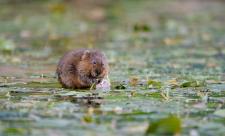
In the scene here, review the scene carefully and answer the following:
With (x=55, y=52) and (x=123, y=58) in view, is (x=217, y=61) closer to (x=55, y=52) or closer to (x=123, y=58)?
(x=123, y=58)

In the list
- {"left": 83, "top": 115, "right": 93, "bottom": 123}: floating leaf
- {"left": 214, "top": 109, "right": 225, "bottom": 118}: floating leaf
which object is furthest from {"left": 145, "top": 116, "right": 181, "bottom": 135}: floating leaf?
{"left": 214, "top": 109, "right": 225, "bottom": 118}: floating leaf

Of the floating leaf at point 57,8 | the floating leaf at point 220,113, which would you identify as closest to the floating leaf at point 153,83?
the floating leaf at point 220,113

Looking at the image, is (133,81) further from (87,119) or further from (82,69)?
(87,119)

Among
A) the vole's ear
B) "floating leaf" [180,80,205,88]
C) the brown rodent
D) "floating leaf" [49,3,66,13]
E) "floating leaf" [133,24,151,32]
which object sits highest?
"floating leaf" [49,3,66,13]

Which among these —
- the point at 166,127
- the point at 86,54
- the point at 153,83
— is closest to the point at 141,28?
the point at 153,83

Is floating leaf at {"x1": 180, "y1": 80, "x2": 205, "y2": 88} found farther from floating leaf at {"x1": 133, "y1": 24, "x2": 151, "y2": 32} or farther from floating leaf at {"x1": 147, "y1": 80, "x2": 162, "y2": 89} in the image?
floating leaf at {"x1": 133, "y1": 24, "x2": 151, "y2": 32}

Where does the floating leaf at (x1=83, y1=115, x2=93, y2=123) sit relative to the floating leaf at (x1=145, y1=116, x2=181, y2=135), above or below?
above
